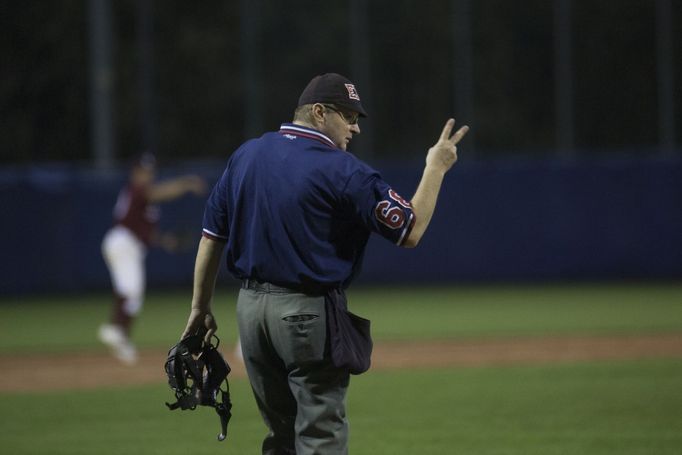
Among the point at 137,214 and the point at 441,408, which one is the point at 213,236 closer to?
the point at 441,408

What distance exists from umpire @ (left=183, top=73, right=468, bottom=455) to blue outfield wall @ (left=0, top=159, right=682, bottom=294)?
1754 cm

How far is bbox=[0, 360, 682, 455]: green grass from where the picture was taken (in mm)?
8016

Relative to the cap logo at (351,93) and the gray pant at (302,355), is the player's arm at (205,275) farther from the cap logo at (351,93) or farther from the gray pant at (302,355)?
the cap logo at (351,93)

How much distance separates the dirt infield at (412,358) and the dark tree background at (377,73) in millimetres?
12745

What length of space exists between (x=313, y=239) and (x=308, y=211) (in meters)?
0.12

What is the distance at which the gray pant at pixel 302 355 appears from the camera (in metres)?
4.99

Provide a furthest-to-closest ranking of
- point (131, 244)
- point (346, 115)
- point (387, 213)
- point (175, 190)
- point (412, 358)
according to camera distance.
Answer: point (131, 244) → point (175, 190) → point (412, 358) → point (346, 115) → point (387, 213)

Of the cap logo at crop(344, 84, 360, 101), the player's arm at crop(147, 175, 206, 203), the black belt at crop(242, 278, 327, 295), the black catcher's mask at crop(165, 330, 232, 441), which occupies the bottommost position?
the player's arm at crop(147, 175, 206, 203)

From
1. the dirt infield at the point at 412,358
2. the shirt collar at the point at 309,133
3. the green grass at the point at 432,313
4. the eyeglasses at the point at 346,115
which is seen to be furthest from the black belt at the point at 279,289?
the green grass at the point at 432,313

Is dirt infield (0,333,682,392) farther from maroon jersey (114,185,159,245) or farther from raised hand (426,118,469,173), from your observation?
raised hand (426,118,469,173)

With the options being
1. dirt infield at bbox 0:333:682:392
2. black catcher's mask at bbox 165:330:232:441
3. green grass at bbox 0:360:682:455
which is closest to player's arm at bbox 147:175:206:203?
dirt infield at bbox 0:333:682:392

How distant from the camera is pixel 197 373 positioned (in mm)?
5594

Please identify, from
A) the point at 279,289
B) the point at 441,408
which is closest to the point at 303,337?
the point at 279,289

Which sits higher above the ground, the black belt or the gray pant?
the black belt
